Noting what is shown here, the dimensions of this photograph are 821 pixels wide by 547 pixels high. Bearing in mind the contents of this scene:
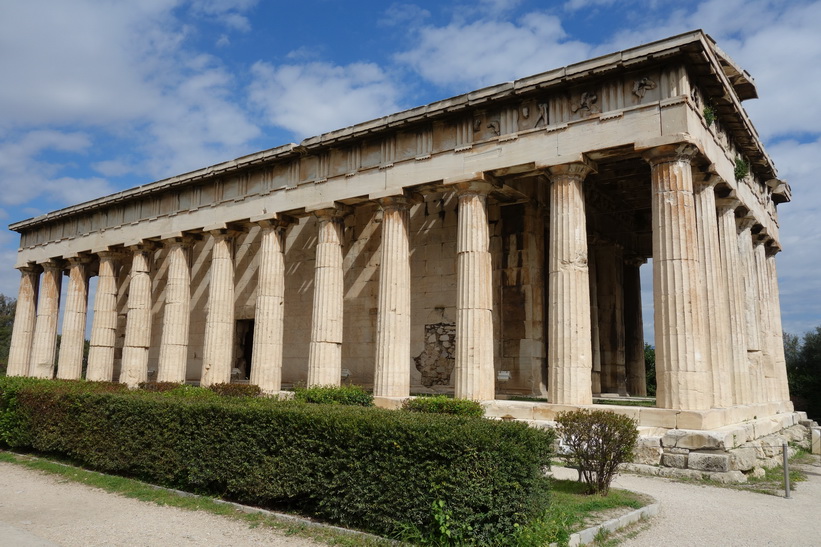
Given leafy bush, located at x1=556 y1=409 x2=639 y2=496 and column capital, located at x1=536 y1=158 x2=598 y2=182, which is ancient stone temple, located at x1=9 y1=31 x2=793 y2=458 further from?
leafy bush, located at x1=556 y1=409 x2=639 y2=496

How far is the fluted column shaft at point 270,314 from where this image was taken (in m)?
19.2

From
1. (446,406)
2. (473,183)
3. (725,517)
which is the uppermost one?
(473,183)

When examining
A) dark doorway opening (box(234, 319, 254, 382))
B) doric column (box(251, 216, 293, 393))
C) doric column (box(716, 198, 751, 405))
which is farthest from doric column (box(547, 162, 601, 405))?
dark doorway opening (box(234, 319, 254, 382))

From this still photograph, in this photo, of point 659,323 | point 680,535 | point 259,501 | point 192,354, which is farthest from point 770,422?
point 192,354

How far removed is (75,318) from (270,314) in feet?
42.7

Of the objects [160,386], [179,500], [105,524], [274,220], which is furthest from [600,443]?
[160,386]

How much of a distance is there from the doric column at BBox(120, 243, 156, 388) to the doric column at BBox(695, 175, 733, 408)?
19522mm

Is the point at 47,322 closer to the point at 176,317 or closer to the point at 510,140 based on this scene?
the point at 176,317

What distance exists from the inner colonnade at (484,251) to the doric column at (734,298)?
0.19 ft

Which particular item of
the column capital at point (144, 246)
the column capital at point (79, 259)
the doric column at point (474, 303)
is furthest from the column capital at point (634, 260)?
the column capital at point (79, 259)

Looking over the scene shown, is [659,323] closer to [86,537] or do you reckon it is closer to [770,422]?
[770,422]

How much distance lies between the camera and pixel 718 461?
1099 cm

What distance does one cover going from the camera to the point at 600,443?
30.0 feet

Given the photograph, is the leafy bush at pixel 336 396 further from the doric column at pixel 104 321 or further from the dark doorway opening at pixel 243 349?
the doric column at pixel 104 321
